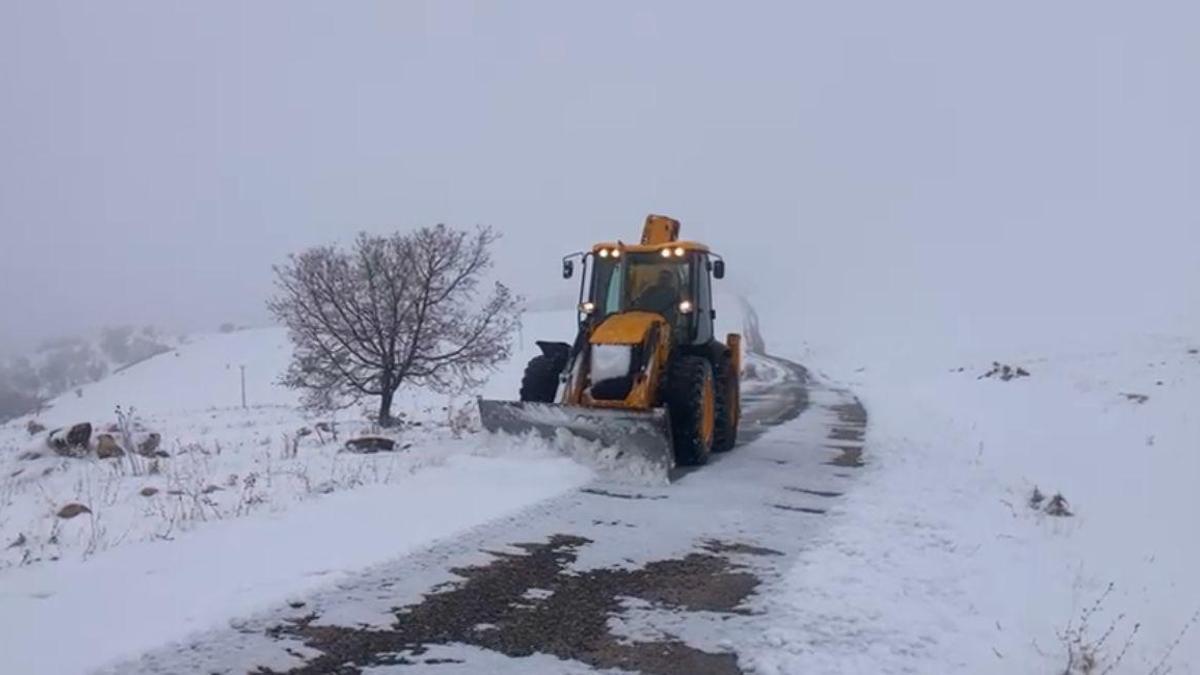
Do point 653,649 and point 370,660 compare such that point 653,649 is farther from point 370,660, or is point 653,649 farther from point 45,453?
point 45,453

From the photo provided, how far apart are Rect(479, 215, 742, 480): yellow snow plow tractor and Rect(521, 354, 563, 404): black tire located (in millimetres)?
13

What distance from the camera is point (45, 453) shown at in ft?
47.3

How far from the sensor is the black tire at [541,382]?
1180 centimetres

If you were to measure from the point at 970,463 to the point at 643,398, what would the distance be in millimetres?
4677

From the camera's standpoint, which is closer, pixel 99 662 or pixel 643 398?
pixel 99 662

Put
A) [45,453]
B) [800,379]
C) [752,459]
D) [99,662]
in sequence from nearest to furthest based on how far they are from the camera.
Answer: [99,662] < [752,459] < [45,453] < [800,379]

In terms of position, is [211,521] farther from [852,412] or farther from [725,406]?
[852,412]

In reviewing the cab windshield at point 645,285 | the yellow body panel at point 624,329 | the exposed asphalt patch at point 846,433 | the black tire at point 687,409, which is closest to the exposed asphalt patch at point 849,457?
the exposed asphalt patch at point 846,433

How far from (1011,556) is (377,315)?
15467mm

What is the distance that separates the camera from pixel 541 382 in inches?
465

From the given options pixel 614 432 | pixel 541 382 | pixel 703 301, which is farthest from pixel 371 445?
pixel 703 301

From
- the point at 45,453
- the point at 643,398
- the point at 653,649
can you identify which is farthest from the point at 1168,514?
the point at 45,453

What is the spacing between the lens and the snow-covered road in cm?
455

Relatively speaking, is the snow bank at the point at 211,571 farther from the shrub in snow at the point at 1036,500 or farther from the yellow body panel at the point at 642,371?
the shrub in snow at the point at 1036,500
